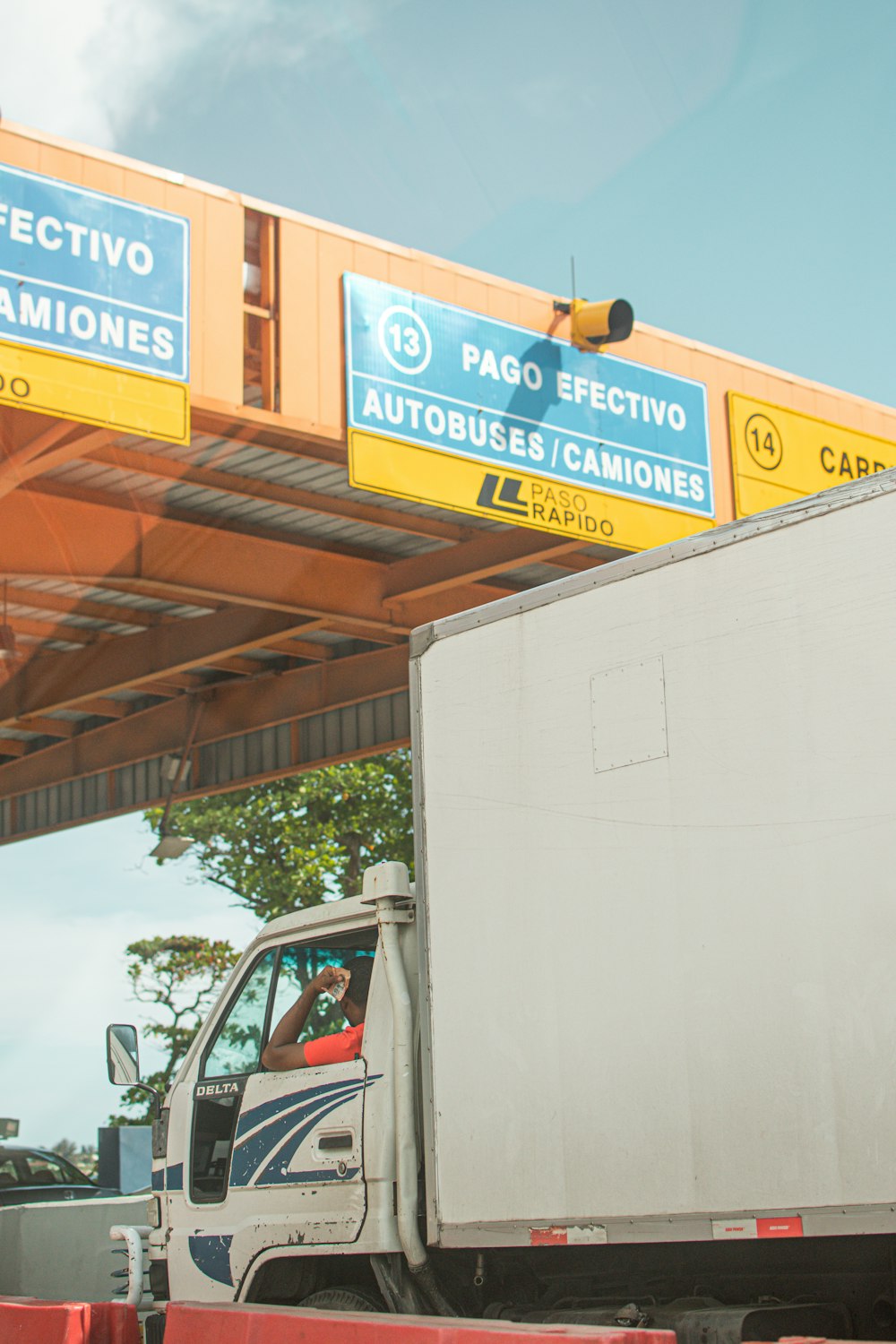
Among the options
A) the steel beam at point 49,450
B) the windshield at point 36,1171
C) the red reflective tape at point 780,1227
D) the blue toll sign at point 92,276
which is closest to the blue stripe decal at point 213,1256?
the red reflective tape at point 780,1227

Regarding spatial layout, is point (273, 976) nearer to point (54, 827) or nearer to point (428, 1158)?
point (428, 1158)

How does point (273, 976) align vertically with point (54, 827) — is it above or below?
below

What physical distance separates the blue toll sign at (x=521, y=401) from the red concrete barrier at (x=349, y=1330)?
21.3ft

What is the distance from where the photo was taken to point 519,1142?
582 cm

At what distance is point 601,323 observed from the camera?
12.5 meters

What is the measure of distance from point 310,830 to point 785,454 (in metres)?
19.3

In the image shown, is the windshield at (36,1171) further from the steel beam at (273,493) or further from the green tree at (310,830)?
the green tree at (310,830)

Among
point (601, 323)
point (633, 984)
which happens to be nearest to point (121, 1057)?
point (633, 984)

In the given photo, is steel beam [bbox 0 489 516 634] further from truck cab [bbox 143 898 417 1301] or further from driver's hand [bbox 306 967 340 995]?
driver's hand [bbox 306 967 340 995]

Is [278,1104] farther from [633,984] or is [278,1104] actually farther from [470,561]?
[470,561]

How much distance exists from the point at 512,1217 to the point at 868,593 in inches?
108

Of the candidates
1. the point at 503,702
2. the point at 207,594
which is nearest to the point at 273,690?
the point at 207,594

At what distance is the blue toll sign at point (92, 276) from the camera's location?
9.64 metres

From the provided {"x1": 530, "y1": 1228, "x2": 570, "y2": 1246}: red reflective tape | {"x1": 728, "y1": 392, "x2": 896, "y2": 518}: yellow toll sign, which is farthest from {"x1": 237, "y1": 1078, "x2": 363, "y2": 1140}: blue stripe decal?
{"x1": 728, "y1": 392, "x2": 896, "y2": 518}: yellow toll sign
